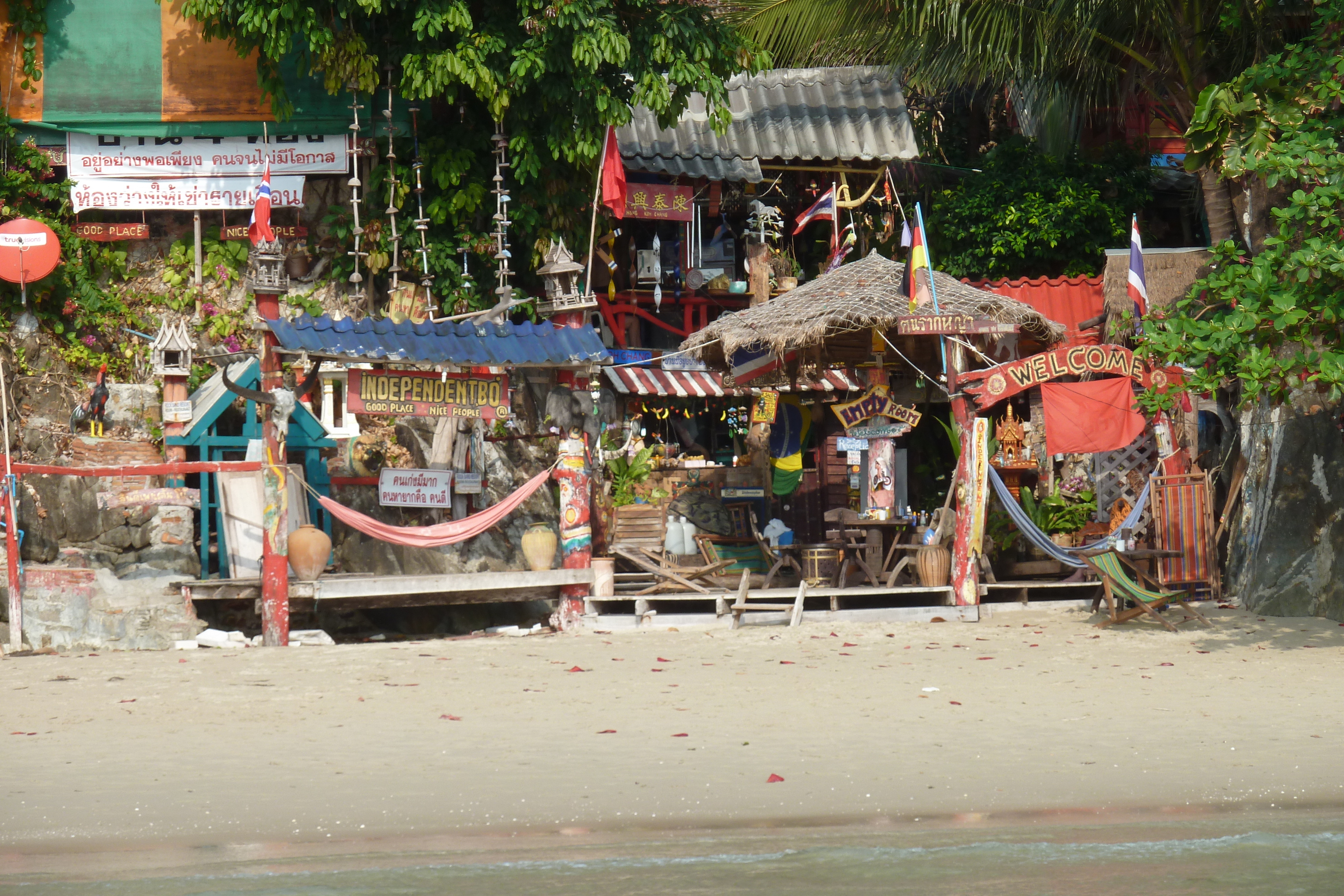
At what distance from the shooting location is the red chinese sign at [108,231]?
1709 cm

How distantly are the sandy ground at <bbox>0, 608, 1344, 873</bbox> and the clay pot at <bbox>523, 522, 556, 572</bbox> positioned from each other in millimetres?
1536

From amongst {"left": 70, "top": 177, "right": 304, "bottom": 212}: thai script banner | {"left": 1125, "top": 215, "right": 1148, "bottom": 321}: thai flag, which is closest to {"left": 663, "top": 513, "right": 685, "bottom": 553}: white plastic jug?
{"left": 1125, "top": 215, "right": 1148, "bottom": 321}: thai flag

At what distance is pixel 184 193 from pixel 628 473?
21.3 feet

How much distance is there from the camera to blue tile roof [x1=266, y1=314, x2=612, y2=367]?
11.8 m

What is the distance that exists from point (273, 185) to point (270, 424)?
6.05 meters

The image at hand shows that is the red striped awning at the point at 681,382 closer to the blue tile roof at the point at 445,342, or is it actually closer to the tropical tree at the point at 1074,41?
the tropical tree at the point at 1074,41

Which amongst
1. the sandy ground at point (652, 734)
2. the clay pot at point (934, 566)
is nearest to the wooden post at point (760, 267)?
the clay pot at point (934, 566)

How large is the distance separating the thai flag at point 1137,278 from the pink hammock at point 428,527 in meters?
5.92

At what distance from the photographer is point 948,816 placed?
22.6ft

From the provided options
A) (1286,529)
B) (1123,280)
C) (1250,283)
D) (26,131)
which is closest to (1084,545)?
(1286,529)

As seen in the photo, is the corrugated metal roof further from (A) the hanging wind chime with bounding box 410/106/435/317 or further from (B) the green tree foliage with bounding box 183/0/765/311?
(A) the hanging wind chime with bounding box 410/106/435/317

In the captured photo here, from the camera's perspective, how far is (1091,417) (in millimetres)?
12781

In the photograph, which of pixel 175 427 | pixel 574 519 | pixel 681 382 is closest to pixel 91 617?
pixel 175 427

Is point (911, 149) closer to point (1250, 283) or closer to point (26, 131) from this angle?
point (1250, 283)
